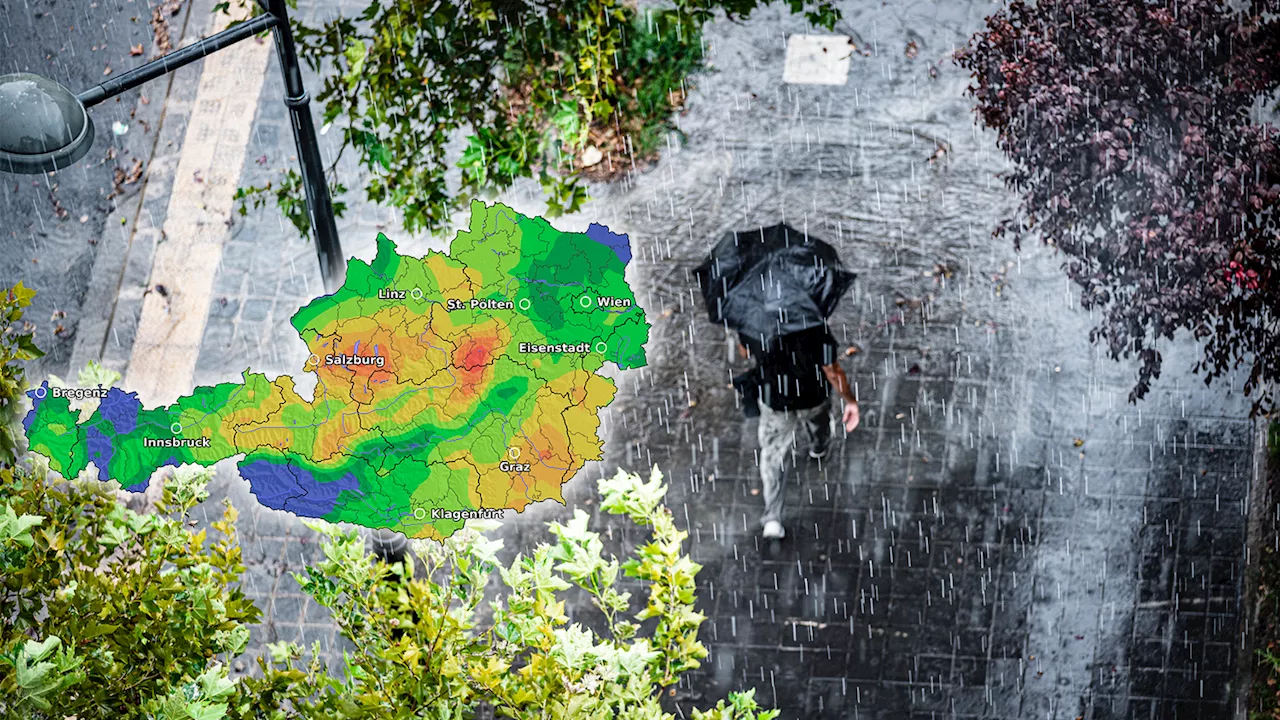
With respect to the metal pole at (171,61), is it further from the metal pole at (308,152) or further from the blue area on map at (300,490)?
the blue area on map at (300,490)

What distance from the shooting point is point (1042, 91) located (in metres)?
7.54

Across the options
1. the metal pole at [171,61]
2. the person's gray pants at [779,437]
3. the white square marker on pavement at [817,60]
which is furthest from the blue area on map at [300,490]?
the white square marker on pavement at [817,60]

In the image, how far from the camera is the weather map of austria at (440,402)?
531 centimetres

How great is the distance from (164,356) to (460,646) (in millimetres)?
5825

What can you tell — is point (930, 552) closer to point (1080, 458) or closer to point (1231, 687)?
point (1080, 458)

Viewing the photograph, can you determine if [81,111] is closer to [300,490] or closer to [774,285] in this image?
[300,490]

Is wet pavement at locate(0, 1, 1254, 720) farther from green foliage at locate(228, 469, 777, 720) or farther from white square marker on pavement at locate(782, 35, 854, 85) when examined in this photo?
green foliage at locate(228, 469, 777, 720)

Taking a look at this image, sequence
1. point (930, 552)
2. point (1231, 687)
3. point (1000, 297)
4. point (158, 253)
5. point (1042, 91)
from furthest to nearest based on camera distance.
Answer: point (158, 253), point (1000, 297), point (930, 552), point (1231, 687), point (1042, 91)

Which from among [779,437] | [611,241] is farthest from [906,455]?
[611,241]

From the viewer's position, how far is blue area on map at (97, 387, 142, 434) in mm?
5234

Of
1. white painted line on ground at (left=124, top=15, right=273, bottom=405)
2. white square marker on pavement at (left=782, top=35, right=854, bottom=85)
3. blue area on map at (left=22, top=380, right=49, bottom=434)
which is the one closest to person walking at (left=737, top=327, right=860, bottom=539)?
white square marker on pavement at (left=782, top=35, right=854, bottom=85)

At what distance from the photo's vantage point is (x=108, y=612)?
16.2ft

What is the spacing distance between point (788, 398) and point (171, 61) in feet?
13.4

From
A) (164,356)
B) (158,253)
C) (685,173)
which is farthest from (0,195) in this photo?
(685,173)
